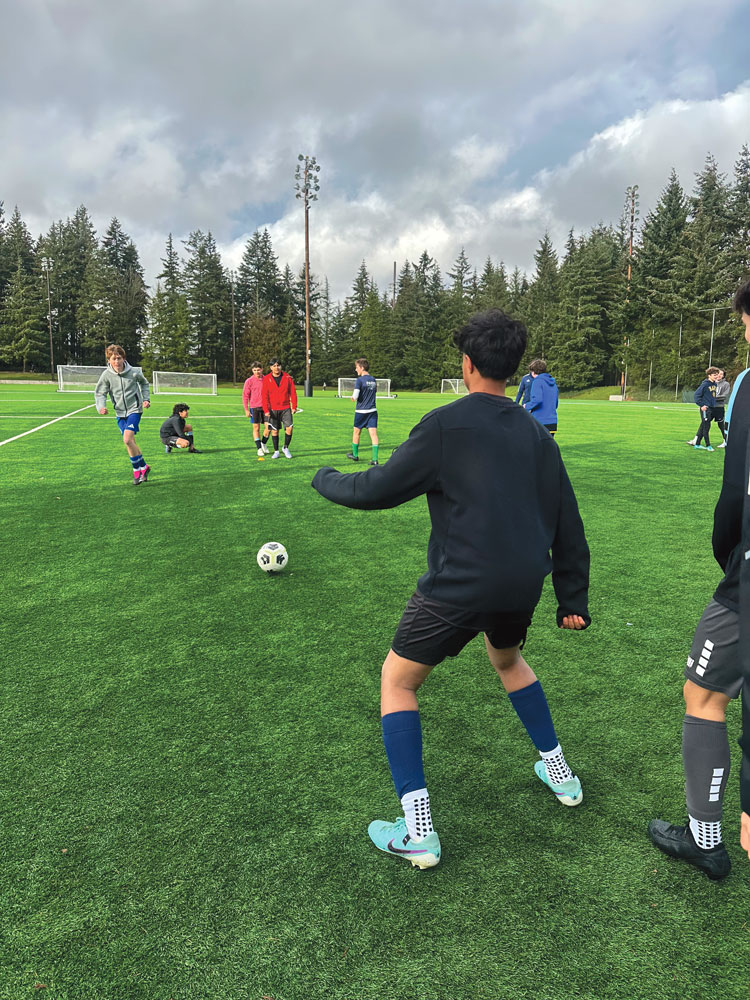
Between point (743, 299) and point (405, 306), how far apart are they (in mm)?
80635

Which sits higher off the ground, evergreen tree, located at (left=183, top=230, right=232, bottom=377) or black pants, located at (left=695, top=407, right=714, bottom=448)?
evergreen tree, located at (left=183, top=230, right=232, bottom=377)

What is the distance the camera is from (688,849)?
236cm

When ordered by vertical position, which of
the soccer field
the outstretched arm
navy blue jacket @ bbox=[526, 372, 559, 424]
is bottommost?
the soccer field

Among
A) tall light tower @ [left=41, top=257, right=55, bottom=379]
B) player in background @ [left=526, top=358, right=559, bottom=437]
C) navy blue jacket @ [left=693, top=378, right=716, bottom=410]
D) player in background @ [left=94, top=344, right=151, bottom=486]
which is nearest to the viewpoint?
player in background @ [left=94, top=344, right=151, bottom=486]

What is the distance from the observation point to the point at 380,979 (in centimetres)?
188

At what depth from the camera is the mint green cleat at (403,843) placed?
231 cm

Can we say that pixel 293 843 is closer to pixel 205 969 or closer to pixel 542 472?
pixel 205 969

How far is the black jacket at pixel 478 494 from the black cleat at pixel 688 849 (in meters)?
1.11

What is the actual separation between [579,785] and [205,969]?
163 cm

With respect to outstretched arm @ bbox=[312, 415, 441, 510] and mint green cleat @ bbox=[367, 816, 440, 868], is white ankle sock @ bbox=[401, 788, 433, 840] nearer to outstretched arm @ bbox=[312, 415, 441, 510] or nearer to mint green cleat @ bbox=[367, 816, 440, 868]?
mint green cleat @ bbox=[367, 816, 440, 868]

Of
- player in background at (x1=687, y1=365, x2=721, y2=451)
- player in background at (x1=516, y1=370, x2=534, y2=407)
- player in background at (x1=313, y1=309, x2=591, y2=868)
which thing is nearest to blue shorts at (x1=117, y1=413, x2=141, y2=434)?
player in background at (x1=516, y1=370, x2=534, y2=407)

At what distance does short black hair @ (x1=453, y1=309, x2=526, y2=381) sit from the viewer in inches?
84.7

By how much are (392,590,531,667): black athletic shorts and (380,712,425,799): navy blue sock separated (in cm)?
25

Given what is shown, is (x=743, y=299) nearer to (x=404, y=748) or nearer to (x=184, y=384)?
(x=404, y=748)
